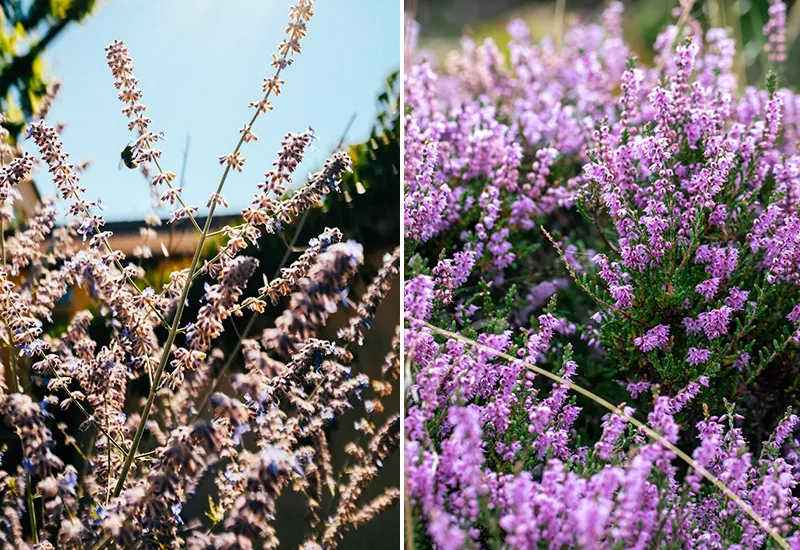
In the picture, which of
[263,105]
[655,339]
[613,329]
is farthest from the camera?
[613,329]

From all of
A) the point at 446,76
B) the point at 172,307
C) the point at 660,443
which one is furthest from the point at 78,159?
the point at 446,76

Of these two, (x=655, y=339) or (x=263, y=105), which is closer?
(x=263, y=105)

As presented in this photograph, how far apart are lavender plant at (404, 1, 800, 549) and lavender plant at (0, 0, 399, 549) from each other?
0.91 feet

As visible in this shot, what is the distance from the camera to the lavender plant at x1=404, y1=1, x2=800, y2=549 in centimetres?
144

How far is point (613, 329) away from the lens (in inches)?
80.0

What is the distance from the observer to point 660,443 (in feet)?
4.76

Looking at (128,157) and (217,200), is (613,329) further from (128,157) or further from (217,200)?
(128,157)

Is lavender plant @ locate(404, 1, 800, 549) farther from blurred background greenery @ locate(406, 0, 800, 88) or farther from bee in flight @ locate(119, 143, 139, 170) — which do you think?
blurred background greenery @ locate(406, 0, 800, 88)

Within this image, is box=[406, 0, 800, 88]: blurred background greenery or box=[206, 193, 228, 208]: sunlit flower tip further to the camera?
box=[406, 0, 800, 88]: blurred background greenery

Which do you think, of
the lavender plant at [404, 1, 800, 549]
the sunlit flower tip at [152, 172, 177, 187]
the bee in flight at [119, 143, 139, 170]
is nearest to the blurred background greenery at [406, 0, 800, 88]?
the lavender plant at [404, 1, 800, 549]

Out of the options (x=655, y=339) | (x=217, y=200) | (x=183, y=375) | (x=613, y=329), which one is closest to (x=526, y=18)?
(x=613, y=329)

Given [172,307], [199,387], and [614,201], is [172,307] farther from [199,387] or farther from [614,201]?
[614,201]

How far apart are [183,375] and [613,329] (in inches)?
45.2

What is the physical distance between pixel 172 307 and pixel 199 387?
252 millimetres
